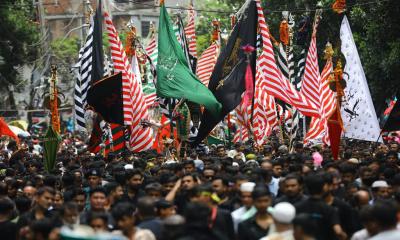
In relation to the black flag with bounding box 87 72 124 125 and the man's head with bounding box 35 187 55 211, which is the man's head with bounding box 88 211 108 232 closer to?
the man's head with bounding box 35 187 55 211

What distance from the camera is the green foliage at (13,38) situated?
36.5 metres

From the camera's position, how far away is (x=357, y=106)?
1952cm

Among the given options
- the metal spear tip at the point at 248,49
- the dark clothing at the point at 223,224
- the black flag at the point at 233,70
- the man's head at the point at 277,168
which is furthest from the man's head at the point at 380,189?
the metal spear tip at the point at 248,49

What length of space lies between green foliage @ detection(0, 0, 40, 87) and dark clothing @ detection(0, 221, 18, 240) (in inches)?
1051

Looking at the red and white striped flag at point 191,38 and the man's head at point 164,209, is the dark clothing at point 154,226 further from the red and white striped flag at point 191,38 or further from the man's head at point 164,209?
the red and white striped flag at point 191,38

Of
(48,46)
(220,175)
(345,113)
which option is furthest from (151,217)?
(48,46)

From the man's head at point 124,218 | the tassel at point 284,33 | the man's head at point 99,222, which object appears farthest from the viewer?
the tassel at point 284,33

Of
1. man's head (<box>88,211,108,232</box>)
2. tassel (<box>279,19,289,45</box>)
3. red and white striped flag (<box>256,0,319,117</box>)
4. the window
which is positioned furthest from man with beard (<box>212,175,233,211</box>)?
the window

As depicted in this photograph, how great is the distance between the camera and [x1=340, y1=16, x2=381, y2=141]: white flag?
749 inches

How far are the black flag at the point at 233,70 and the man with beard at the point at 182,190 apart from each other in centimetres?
630

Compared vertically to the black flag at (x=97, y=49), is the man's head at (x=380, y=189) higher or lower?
lower

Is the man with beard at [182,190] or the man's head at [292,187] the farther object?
the man with beard at [182,190]

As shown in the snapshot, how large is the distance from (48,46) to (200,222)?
136ft

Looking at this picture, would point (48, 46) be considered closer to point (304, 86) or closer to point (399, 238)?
point (304, 86)
